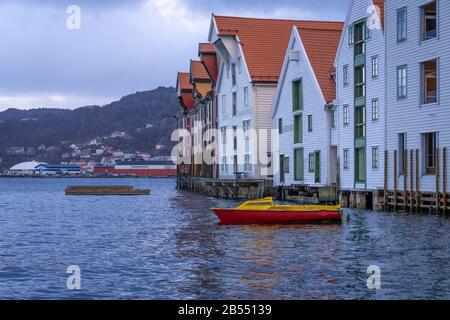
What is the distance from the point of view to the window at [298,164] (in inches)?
2460

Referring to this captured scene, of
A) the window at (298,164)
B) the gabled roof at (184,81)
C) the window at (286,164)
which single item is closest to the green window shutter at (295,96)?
the window at (298,164)

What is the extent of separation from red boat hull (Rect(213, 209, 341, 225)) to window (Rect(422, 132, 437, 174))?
22.9 feet

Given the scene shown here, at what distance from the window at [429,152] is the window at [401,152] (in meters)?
1.73

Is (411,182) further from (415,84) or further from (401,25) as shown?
(401,25)

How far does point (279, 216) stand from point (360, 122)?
48.1 ft

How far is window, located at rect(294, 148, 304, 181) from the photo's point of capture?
62472 millimetres

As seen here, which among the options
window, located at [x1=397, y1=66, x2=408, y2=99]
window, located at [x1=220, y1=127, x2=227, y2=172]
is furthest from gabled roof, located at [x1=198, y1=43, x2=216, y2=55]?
window, located at [x1=397, y1=66, x2=408, y2=99]

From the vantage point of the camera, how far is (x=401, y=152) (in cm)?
4603

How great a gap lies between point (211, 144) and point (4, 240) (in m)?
52.2

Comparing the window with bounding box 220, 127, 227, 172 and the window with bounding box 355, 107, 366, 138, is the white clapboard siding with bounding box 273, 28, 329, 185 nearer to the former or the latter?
the window with bounding box 355, 107, 366, 138

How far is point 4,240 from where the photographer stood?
36.5 m

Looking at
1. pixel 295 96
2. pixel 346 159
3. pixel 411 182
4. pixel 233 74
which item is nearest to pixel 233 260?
pixel 411 182

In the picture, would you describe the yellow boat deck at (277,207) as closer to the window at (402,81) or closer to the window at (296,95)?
the window at (402,81)

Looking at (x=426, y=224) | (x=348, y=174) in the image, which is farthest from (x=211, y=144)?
(x=426, y=224)
